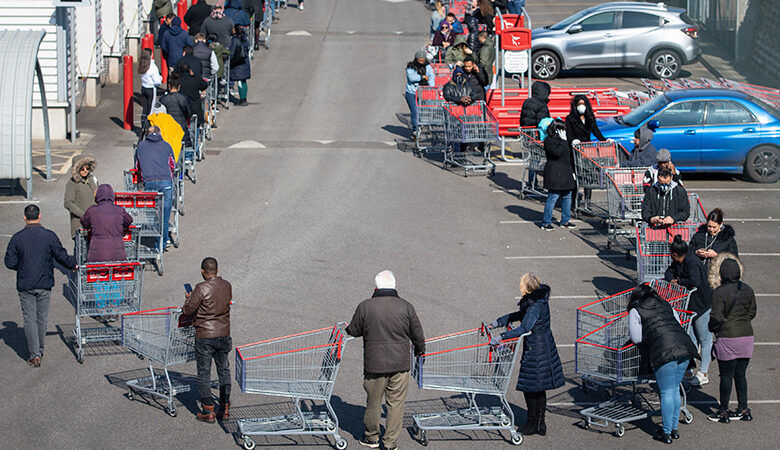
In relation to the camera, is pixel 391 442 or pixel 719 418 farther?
pixel 719 418

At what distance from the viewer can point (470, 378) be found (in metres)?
9.59

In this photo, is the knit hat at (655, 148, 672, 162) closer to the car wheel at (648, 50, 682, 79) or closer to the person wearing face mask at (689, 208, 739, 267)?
the person wearing face mask at (689, 208, 739, 267)

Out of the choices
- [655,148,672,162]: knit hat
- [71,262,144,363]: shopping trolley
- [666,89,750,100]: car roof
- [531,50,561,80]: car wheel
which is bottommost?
[71,262,144,363]: shopping trolley

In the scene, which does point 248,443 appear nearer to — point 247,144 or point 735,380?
point 735,380

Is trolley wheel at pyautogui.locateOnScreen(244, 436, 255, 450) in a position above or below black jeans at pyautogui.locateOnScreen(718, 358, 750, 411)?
below

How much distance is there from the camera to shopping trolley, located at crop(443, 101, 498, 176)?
752 inches

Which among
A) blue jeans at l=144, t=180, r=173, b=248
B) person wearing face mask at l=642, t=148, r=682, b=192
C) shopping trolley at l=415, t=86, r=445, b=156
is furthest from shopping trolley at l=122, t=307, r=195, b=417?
shopping trolley at l=415, t=86, r=445, b=156

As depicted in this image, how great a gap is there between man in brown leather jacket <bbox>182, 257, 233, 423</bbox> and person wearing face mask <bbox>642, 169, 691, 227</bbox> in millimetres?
6364

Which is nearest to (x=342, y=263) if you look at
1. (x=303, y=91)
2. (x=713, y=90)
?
(x=713, y=90)

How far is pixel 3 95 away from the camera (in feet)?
56.8

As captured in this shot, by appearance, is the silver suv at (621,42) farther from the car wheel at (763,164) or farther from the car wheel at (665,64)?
the car wheel at (763,164)

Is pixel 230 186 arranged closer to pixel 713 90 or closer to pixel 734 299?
pixel 713 90

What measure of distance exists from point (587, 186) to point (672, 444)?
730 centimetres

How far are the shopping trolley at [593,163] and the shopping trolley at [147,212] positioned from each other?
6.80m
